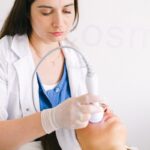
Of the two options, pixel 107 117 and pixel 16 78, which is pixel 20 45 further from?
pixel 107 117

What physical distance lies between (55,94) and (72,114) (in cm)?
30

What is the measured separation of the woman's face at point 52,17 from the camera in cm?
102

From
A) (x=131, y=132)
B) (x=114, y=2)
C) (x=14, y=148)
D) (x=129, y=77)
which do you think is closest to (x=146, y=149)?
(x=131, y=132)

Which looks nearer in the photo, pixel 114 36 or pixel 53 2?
pixel 53 2

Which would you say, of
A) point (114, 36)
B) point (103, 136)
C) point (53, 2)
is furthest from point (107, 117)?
point (114, 36)

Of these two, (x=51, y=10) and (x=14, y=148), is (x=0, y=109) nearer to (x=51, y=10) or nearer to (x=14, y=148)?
(x=14, y=148)

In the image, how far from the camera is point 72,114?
2.88 ft

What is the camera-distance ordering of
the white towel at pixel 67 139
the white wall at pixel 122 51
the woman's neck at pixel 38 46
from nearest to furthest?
1. the white towel at pixel 67 139
2. the woman's neck at pixel 38 46
3. the white wall at pixel 122 51

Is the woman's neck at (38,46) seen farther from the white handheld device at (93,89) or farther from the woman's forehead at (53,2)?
the white handheld device at (93,89)

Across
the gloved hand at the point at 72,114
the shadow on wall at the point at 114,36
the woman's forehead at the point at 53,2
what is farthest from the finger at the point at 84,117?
the shadow on wall at the point at 114,36

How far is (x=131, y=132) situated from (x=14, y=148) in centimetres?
84

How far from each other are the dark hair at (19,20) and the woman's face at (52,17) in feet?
0.09

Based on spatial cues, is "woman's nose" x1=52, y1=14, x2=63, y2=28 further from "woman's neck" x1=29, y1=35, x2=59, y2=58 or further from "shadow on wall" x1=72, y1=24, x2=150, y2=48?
"shadow on wall" x1=72, y1=24, x2=150, y2=48

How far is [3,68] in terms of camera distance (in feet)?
3.52
